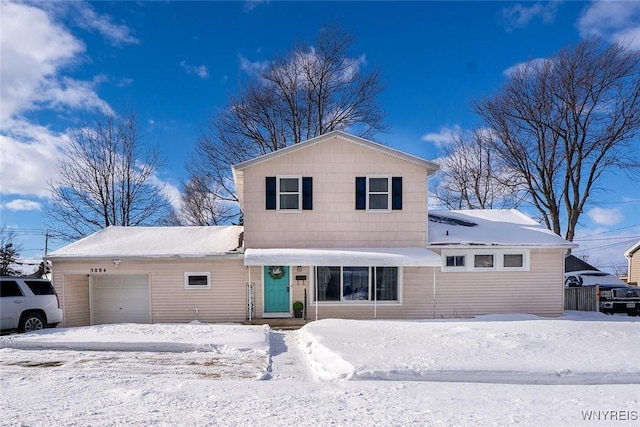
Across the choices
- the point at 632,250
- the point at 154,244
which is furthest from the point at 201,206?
the point at 632,250

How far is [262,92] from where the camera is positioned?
2383cm

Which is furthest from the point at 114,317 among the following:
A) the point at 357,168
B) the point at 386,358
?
the point at 386,358

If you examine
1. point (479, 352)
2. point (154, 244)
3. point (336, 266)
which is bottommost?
point (479, 352)

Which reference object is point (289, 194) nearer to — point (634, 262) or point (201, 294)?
point (201, 294)

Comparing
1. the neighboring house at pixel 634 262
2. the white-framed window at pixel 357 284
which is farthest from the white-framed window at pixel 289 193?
the neighboring house at pixel 634 262

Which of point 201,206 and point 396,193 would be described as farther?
point 201,206

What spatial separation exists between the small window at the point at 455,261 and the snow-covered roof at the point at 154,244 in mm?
6879

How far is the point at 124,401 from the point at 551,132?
21.8 metres

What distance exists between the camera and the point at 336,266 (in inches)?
501

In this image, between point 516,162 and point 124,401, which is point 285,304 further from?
point 516,162

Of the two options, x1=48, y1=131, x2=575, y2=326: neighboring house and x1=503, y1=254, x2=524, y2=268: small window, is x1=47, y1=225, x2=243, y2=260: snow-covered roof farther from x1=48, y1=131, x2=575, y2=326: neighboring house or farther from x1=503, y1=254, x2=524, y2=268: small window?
x1=503, y1=254, x2=524, y2=268: small window

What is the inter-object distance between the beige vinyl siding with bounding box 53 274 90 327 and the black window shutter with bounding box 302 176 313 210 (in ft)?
25.1

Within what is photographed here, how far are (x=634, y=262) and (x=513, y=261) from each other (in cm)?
2082

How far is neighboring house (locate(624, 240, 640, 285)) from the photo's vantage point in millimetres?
27312
